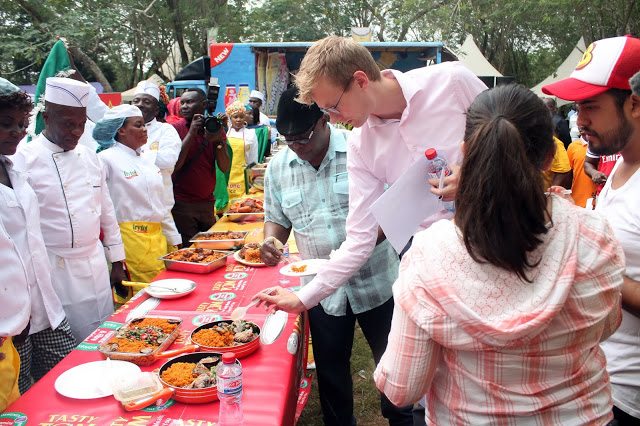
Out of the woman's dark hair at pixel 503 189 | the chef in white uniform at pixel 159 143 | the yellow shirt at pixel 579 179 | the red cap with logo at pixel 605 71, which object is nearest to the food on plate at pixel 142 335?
the woman's dark hair at pixel 503 189

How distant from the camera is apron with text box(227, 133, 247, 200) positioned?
5613 millimetres

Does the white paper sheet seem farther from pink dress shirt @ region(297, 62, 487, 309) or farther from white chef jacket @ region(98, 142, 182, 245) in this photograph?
white chef jacket @ region(98, 142, 182, 245)

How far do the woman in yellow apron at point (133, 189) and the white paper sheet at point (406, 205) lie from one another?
6.98 ft

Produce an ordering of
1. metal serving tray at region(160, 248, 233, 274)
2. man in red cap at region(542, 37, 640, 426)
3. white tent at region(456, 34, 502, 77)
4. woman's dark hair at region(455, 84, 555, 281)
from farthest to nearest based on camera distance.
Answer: white tent at region(456, 34, 502, 77), metal serving tray at region(160, 248, 233, 274), man in red cap at region(542, 37, 640, 426), woman's dark hair at region(455, 84, 555, 281)

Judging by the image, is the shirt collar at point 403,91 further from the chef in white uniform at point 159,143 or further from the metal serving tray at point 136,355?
the chef in white uniform at point 159,143

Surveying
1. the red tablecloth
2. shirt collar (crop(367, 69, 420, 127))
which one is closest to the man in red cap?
shirt collar (crop(367, 69, 420, 127))

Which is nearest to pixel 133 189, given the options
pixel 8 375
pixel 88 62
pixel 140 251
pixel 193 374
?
pixel 140 251

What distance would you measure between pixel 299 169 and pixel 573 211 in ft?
4.93

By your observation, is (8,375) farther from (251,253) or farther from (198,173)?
(198,173)

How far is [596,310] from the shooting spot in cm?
102

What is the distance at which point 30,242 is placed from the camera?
2096mm

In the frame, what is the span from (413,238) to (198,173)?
3.50 metres

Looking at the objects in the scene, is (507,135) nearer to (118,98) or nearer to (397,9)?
(118,98)

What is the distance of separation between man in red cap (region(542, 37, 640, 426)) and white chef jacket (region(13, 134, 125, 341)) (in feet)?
7.46
